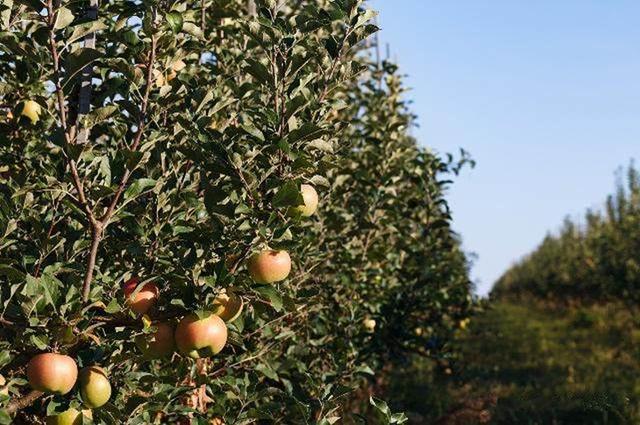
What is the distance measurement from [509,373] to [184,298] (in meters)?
8.75

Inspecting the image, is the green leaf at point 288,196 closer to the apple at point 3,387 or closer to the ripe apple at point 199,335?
the ripe apple at point 199,335

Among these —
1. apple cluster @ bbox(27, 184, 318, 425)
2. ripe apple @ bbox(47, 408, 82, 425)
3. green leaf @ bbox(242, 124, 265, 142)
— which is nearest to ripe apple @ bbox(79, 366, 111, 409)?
apple cluster @ bbox(27, 184, 318, 425)

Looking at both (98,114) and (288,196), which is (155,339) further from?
(98,114)

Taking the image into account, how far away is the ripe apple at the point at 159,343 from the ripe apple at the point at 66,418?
31 centimetres

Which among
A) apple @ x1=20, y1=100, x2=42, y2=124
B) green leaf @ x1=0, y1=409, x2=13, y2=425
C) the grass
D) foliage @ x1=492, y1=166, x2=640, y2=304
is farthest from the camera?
foliage @ x1=492, y1=166, x2=640, y2=304

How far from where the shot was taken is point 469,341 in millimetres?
13961

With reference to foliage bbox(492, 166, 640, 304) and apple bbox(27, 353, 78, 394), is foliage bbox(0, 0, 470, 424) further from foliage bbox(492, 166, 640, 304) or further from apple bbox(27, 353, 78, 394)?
foliage bbox(492, 166, 640, 304)

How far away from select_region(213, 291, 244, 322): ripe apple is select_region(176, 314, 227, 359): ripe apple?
46 millimetres

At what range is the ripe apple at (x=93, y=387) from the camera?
7.03 feet

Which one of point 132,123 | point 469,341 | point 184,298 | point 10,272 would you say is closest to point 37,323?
point 10,272

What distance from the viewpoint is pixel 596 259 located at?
18609mm

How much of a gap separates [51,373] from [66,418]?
33 centimetres

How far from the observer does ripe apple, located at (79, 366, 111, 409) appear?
2143 millimetres

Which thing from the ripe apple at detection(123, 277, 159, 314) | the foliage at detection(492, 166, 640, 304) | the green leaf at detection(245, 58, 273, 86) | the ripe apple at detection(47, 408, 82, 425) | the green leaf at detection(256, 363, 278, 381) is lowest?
the ripe apple at detection(47, 408, 82, 425)
